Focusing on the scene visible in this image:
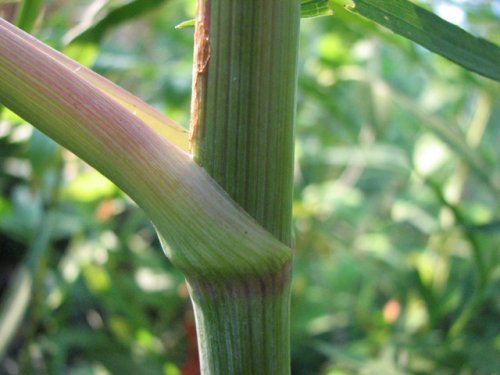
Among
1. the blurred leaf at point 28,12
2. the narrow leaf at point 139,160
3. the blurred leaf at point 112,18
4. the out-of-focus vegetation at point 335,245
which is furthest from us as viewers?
the out-of-focus vegetation at point 335,245

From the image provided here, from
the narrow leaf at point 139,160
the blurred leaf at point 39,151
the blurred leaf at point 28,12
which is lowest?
the narrow leaf at point 139,160

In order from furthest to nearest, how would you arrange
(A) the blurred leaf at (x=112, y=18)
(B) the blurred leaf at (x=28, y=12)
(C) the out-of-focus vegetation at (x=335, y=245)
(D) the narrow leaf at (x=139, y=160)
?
(C) the out-of-focus vegetation at (x=335, y=245), (A) the blurred leaf at (x=112, y=18), (B) the blurred leaf at (x=28, y=12), (D) the narrow leaf at (x=139, y=160)

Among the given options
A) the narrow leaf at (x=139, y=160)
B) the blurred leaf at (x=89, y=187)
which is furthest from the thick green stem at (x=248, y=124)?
the blurred leaf at (x=89, y=187)

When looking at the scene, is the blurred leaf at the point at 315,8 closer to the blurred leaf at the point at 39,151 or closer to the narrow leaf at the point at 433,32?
the narrow leaf at the point at 433,32

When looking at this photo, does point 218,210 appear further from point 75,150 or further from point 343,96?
point 343,96

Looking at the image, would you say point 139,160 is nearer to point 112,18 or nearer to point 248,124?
point 248,124

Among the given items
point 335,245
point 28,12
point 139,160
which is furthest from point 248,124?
point 335,245
